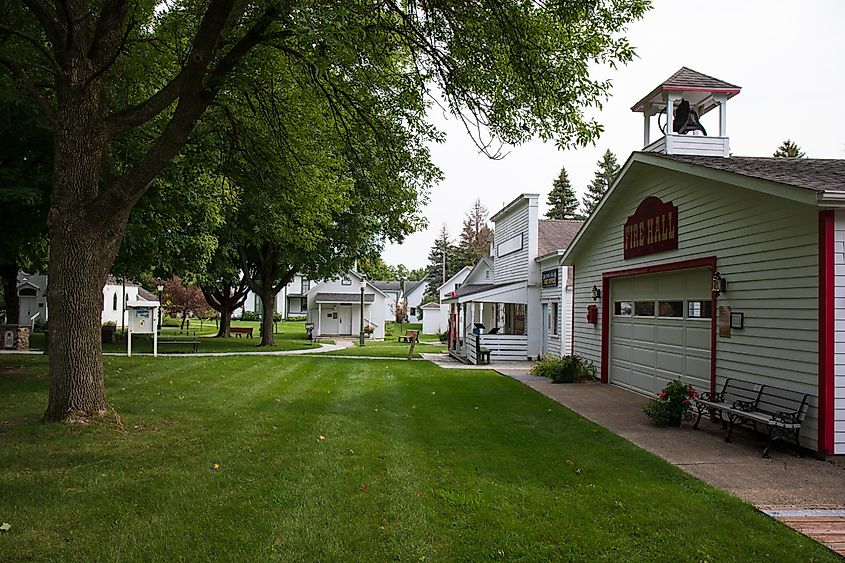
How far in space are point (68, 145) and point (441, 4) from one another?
5297 mm

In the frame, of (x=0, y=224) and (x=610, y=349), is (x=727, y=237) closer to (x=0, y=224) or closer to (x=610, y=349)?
(x=610, y=349)

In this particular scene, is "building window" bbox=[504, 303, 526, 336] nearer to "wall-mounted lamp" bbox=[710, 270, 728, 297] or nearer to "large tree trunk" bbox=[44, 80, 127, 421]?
"wall-mounted lamp" bbox=[710, 270, 728, 297]

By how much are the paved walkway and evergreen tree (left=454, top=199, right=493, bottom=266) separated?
192ft

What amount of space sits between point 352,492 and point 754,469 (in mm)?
4619

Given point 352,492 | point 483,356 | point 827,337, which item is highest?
point 827,337

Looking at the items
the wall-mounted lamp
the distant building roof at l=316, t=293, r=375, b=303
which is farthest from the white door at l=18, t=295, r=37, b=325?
the wall-mounted lamp

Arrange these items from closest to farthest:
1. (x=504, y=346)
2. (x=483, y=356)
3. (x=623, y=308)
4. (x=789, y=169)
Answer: (x=789, y=169) → (x=623, y=308) → (x=483, y=356) → (x=504, y=346)

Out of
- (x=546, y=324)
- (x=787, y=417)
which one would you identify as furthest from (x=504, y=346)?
(x=787, y=417)

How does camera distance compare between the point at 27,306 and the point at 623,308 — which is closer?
the point at 623,308

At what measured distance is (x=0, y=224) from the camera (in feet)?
44.9

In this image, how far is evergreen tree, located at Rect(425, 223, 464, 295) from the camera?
71750 millimetres

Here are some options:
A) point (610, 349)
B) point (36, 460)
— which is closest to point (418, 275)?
point (610, 349)

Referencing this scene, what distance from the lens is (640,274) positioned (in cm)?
1375

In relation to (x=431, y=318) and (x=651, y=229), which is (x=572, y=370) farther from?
(x=431, y=318)
